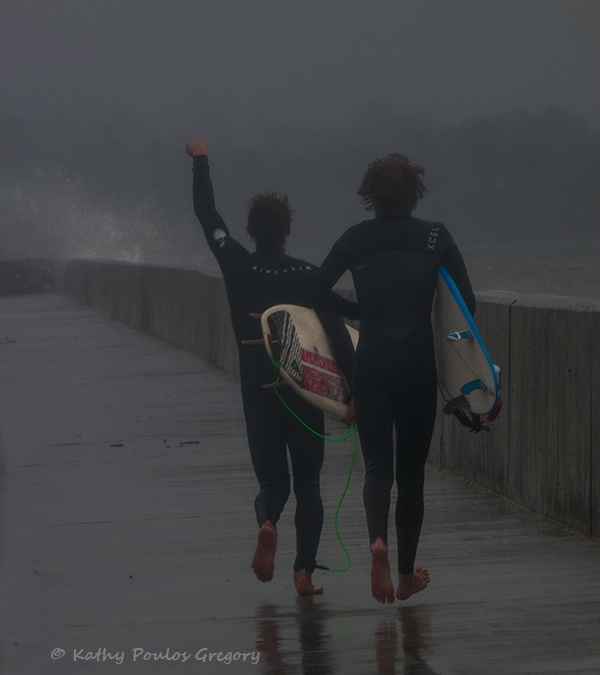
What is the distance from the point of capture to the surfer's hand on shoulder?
8.36 metres

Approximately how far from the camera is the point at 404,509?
25.3 feet

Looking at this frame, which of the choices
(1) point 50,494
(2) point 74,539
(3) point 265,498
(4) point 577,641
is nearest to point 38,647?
(3) point 265,498

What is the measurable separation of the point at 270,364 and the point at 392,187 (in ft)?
3.25

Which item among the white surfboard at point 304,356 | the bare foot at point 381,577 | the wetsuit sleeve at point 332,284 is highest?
the wetsuit sleeve at point 332,284

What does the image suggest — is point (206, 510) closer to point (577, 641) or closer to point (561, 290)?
point (577, 641)

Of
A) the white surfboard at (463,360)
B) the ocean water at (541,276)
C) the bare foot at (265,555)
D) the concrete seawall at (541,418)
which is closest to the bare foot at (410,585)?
the bare foot at (265,555)

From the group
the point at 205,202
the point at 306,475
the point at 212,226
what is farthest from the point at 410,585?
the point at 205,202

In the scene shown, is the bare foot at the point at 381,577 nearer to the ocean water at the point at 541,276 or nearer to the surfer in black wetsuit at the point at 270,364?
the surfer in black wetsuit at the point at 270,364

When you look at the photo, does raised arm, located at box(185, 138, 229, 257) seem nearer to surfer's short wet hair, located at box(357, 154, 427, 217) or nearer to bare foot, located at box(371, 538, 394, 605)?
surfer's short wet hair, located at box(357, 154, 427, 217)

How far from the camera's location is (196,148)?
839cm

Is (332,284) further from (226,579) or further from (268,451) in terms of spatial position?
(226,579)

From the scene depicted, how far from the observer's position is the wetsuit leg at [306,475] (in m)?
8.10

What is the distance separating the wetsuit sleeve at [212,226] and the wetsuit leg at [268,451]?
560 mm

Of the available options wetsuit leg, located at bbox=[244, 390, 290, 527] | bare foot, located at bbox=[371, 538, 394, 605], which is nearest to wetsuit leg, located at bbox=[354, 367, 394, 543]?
bare foot, located at bbox=[371, 538, 394, 605]
